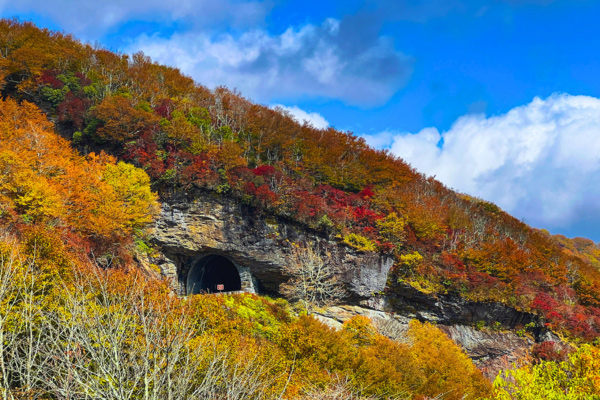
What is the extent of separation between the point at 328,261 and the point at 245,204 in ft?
29.9

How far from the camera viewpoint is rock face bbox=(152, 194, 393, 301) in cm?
3203

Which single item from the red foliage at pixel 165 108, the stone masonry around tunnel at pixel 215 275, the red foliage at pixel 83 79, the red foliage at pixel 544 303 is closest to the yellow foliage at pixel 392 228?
the stone masonry around tunnel at pixel 215 275

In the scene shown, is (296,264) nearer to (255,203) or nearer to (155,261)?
(255,203)

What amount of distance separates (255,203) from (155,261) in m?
9.67

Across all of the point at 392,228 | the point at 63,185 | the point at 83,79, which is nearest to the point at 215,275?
the point at 392,228

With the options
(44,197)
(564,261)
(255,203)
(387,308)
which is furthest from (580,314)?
(44,197)

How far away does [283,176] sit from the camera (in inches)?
1443

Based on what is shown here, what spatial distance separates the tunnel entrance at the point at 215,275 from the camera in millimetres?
36447

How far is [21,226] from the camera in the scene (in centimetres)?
1827

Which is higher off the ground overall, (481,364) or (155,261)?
(155,261)

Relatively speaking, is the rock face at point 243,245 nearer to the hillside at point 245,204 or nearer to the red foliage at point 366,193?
the hillside at point 245,204

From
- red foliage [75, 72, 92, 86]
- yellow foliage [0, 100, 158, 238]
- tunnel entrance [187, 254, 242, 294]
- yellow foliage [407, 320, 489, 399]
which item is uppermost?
red foliage [75, 72, 92, 86]

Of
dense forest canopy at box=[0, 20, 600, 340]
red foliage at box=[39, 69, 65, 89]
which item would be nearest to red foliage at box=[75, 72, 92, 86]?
dense forest canopy at box=[0, 20, 600, 340]

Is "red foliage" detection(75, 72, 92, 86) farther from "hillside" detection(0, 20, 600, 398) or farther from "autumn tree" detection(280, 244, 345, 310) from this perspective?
"autumn tree" detection(280, 244, 345, 310)
